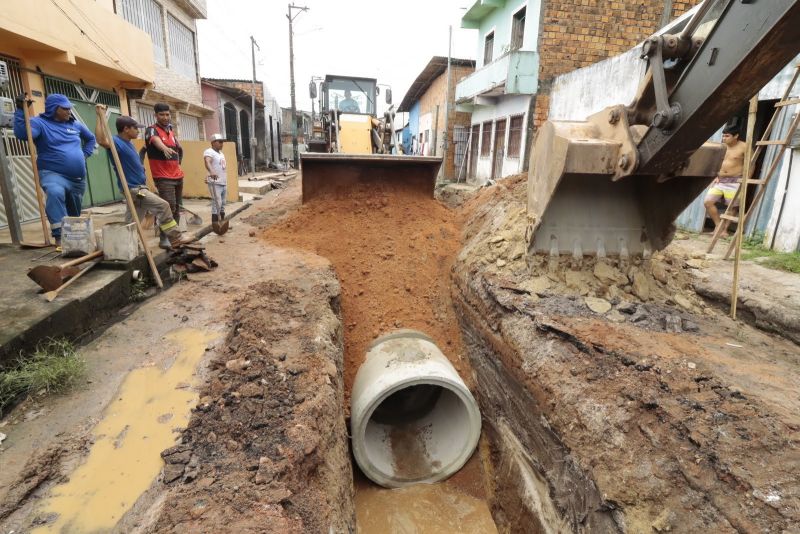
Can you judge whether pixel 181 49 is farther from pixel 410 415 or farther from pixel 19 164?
pixel 410 415

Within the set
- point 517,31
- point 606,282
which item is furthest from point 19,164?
point 517,31

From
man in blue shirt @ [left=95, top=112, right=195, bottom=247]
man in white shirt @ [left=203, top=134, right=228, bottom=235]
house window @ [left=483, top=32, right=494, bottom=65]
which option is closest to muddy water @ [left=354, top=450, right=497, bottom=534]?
man in blue shirt @ [left=95, top=112, right=195, bottom=247]

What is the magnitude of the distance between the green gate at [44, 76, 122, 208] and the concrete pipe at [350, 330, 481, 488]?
23.4 feet

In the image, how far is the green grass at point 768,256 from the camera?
4.98m

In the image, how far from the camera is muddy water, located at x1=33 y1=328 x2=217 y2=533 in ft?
6.41

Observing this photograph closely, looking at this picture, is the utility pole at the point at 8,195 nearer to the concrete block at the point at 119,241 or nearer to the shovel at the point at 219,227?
the concrete block at the point at 119,241

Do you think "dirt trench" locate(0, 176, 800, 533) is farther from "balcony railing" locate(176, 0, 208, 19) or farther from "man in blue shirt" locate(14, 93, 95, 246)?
"balcony railing" locate(176, 0, 208, 19)

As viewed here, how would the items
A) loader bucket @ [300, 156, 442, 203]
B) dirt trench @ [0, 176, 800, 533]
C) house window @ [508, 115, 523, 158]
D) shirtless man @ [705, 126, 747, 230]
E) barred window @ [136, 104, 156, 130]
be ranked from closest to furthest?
1. dirt trench @ [0, 176, 800, 533]
2. shirtless man @ [705, 126, 747, 230]
3. loader bucket @ [300, 156, 442, 203]
4. barred window @ [136, 104, 156, 130]
5. house window @ [508, 115, 523, 158]

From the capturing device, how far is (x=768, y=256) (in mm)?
5418

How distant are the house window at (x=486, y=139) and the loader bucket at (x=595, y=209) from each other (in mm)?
10435

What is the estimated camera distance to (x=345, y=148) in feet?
29.7

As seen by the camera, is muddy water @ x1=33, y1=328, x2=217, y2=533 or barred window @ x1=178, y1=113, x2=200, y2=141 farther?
barred window @ x1=178, y1=113, x2=200, y2=141

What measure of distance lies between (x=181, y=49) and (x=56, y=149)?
1106 cm

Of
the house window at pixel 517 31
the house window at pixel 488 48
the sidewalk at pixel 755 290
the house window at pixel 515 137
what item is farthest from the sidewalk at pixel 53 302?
the house window at pixel 488 48
